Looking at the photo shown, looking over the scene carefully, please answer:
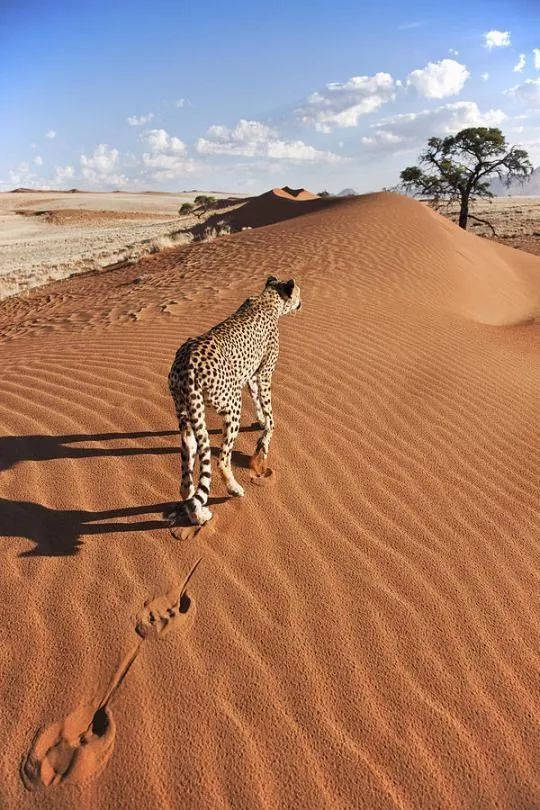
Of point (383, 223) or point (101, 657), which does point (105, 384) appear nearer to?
point (101, 657)

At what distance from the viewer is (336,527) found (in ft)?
12.0

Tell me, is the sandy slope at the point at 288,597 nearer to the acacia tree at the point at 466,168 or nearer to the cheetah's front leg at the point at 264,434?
the cheetah's front leg at the point at 264,434

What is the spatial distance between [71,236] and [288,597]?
38935 mm

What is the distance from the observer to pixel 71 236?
3675cm

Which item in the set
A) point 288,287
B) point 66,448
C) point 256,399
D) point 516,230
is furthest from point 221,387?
point 516,230

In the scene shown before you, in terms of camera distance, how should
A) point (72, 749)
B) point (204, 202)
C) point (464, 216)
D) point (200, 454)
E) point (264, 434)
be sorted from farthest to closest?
point (204, 202)
point (464, 216)
point (264, 434)
point (200, 454)
point (72, 749)

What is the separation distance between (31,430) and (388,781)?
4.02 metres

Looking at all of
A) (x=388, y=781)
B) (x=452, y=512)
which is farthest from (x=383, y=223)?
(x=388, y=781)

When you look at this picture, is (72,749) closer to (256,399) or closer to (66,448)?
(66,448)

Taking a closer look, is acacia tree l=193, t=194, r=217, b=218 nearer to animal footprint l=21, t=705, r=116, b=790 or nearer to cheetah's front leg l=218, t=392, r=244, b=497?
cheetah's front leg l=218, t=392, r=244, b=497

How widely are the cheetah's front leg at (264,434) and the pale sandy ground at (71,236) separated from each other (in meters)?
12.7

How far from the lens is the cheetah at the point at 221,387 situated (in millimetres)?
3459

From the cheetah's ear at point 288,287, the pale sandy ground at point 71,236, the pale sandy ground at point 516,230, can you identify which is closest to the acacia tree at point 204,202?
the pale sandy ground at point 71,236

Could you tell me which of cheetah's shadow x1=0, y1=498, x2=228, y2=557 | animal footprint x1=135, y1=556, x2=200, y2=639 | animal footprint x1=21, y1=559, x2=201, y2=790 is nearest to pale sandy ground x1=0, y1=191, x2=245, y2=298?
cheetah's shadow x1=0, y1=498, x2=228, y2=557
